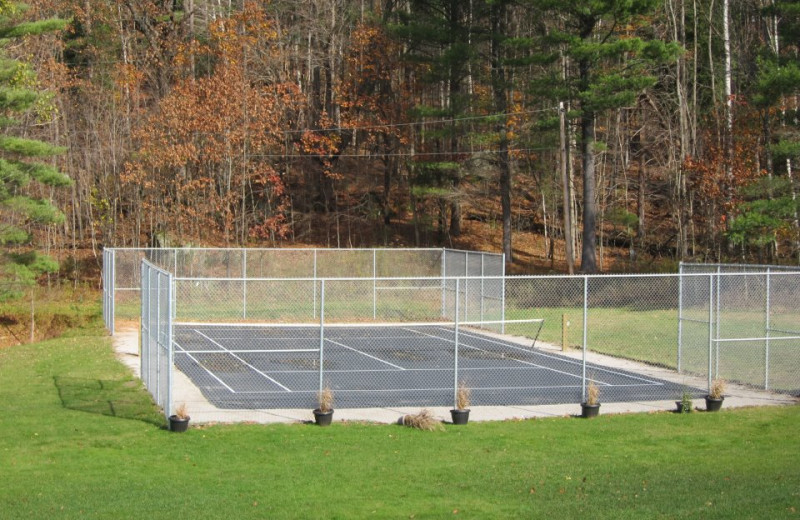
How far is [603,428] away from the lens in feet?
48.5

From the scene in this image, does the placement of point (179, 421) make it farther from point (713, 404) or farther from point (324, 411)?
point (713, 404)

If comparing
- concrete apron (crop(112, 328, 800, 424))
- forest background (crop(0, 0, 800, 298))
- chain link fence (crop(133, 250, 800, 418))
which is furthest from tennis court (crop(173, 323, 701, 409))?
forest background (crop(0, 0, 800, 298))

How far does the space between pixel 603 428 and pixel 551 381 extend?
4.96 meters

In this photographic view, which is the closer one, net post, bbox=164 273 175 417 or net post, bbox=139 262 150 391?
net post, bbox=164 273 175 417

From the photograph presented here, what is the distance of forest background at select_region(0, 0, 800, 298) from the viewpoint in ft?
126

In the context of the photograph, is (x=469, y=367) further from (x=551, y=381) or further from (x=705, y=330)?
(x=705, y=330)

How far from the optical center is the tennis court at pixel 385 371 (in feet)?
57.4

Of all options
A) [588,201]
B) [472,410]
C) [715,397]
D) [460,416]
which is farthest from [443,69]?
[460,416]

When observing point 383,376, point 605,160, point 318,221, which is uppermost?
point 605,160

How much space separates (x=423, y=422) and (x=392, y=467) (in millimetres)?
2526

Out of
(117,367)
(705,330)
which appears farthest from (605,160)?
(117,367)

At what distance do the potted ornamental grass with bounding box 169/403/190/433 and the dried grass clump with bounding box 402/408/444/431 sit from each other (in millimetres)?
3475

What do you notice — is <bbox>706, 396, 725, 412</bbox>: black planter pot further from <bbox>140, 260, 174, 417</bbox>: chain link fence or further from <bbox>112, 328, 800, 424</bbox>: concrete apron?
<bbox>140, 260, 174, 417</bbox>: chain link fence

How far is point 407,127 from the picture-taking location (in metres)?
47.0
